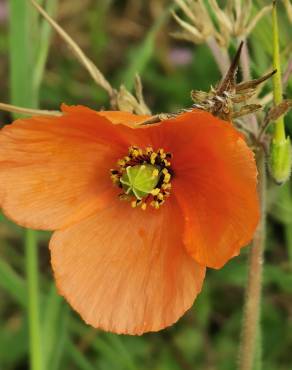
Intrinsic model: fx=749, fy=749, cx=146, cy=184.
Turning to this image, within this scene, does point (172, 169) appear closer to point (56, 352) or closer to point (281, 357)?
point (56, 352)

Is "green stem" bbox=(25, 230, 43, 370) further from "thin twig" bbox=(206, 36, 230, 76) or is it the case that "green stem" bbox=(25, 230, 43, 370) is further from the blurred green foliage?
"thin twig" bbox=(206, 36, 230, 76)

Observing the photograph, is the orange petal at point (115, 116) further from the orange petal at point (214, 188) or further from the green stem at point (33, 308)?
the green stem at point (33, 308)

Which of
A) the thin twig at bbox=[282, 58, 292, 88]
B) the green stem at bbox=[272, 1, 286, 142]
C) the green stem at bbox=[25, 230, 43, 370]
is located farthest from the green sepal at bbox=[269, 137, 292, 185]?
the green stem at bbox=[25, 230, 43, 370]

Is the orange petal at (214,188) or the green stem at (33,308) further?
the green stem at (33,308)

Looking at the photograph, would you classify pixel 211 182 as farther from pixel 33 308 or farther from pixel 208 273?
pixel 208 273

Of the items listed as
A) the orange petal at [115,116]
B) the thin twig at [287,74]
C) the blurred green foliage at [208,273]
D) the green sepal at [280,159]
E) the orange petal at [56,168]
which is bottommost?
the blurred green foliage at [208,273]

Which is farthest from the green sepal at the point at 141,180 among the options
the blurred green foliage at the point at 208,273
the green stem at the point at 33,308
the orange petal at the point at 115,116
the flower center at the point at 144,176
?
the green stem at the point at 33,308

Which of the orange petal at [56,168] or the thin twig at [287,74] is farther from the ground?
the thin twig at [287,74]

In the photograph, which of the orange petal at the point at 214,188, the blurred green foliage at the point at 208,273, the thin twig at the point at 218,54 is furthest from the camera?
the blurred green foliage at the point at 208,273
